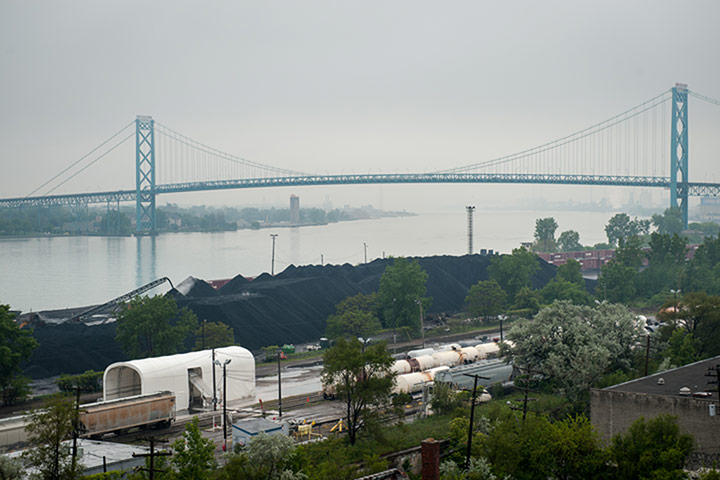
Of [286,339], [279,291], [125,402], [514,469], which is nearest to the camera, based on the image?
[514,469]

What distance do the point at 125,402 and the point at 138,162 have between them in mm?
79252

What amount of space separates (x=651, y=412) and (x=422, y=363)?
1039cm

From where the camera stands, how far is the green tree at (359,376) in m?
18.0

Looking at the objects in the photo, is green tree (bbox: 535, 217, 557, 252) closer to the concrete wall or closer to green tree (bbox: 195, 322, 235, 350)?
green tree (bbox: 195, 322, 235, 350)

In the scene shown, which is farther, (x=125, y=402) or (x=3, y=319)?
(x=3, y=319)

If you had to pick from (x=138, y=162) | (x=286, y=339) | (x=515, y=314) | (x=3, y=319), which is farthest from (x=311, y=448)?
(x=138, y=162)

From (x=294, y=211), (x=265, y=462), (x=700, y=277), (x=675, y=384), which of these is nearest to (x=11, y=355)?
(x=265, y=462)

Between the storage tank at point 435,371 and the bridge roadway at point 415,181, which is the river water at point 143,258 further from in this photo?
the storage tank at point 435,371

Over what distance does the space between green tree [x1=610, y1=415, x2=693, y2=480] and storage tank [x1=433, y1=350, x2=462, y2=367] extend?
1240cm

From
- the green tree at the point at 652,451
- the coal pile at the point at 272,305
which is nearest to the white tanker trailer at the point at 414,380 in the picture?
the green tree at the point at 652,451

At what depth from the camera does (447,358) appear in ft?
89.8

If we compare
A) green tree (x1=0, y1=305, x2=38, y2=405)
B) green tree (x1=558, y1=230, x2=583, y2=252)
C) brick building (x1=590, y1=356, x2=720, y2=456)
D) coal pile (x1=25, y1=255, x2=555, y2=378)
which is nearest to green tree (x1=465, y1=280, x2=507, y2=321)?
coal pile (x1=25, y1=255, x2=555, y2=378)

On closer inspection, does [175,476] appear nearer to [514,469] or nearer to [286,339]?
[514,469]

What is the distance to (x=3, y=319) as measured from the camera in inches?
925
